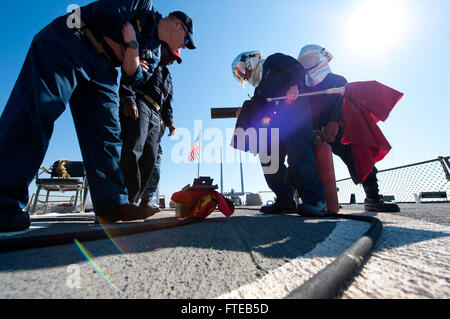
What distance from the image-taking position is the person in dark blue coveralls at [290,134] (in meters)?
1.65

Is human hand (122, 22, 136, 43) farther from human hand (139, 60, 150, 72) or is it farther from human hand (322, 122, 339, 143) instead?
human hand (322, 122, 339, 143)

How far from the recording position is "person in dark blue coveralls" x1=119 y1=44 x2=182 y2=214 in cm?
163

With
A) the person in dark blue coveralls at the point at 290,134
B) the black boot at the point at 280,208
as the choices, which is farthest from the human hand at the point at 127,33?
the black boot at the point at 280,208

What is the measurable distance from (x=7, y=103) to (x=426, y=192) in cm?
800

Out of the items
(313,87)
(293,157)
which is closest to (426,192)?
(313,87)

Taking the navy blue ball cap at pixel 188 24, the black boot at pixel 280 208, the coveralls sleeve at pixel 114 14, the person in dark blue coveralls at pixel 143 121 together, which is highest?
the navy blue ball cap at pixel 188 24

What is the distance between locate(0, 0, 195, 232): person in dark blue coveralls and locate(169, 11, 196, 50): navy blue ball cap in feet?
1.12

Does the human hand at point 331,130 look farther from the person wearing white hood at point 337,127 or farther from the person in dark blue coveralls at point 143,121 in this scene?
the person in dark blue coveralls at point 143,121

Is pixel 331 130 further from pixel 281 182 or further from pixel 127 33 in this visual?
pixel 127 33

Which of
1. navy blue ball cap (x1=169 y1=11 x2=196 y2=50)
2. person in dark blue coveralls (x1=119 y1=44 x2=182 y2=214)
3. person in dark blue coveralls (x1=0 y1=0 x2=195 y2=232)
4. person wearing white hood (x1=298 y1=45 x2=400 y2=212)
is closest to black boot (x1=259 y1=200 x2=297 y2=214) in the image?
person wearing white hood (x1=298 y1=45 x2=400 y2=212)

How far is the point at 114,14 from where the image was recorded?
3.53ft

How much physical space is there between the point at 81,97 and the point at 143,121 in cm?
59

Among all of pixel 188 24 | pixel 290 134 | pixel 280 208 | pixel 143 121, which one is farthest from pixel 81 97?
pixel 280 208

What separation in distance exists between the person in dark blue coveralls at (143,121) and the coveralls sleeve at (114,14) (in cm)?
59
